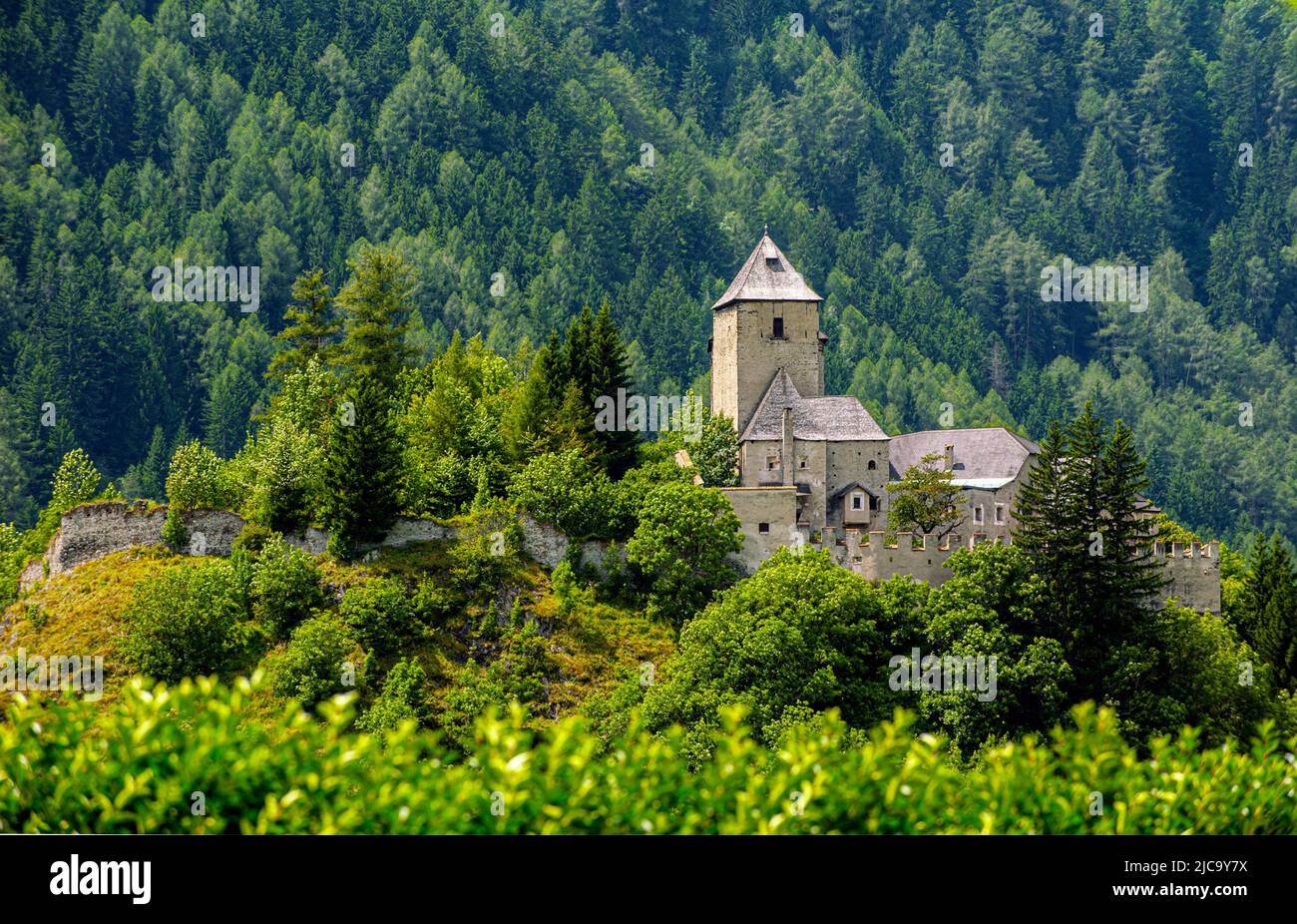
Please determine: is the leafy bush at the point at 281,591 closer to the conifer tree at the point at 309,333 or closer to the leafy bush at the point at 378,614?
the leafy bush at the point at 378,614

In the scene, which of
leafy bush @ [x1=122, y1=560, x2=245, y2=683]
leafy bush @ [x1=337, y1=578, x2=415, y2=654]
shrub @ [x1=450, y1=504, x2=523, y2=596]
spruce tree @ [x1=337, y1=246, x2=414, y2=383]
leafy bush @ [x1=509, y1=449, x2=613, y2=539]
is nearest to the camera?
leafy bush @ [x1=122, y1=560, x2=245, y2=683]

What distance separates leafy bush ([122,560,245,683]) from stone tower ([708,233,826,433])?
22150 mm

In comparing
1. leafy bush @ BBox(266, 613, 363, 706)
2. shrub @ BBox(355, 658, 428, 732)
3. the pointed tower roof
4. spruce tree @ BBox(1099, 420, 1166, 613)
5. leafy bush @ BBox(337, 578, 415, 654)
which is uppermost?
the pointed tower roof

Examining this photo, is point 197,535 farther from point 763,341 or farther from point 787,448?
point 763,341

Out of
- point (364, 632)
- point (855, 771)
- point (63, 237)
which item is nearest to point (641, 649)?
point (364, 632)

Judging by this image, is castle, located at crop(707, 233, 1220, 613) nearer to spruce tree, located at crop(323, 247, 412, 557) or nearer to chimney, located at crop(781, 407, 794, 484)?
chimney, located at crop(781, 407, 794, 484)

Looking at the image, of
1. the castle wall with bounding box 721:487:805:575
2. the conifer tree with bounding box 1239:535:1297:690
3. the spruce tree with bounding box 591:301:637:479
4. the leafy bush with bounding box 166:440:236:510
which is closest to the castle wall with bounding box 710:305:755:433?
the spruce tree with bounding box 591:301:637:479

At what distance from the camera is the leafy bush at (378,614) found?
62.5m

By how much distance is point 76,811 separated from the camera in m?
20.2

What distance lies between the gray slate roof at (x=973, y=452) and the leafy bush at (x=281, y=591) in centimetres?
2312

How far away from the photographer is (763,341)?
7650 cm

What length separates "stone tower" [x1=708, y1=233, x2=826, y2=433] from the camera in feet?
248
